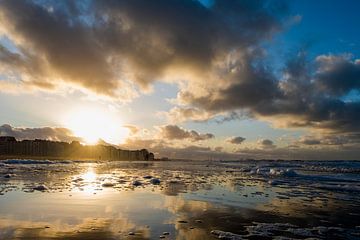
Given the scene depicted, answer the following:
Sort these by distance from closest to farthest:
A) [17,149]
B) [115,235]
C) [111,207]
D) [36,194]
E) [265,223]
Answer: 1. [115,235]
2. [265,223]
3. [111,207]
4. [36,194]
5. [17,149]

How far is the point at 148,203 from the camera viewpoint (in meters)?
13.9

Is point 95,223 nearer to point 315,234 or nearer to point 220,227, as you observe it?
point 220,227

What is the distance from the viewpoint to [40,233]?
8484 mm

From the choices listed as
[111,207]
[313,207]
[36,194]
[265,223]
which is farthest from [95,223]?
[313,207]

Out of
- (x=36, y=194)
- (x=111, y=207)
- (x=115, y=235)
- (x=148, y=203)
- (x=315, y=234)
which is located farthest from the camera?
(x=36, y=194)

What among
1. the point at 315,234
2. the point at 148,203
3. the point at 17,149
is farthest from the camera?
the point at 17,149

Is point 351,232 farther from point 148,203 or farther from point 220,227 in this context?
point 148,203

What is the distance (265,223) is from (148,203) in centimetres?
525


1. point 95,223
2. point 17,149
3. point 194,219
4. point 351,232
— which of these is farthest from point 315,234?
point 17,149

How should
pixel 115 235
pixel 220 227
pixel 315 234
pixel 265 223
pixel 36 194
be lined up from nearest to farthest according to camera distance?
1. pixel 115 235
2. pixel 315 234
3. pixel 220 227
4. pixel 265 223
5. pixel 36 194

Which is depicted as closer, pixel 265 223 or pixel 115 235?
pixel 115 235

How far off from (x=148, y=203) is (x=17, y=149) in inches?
8136

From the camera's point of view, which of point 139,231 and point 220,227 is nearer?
point 139,231

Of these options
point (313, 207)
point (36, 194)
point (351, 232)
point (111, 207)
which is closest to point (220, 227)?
point (351, 232)
